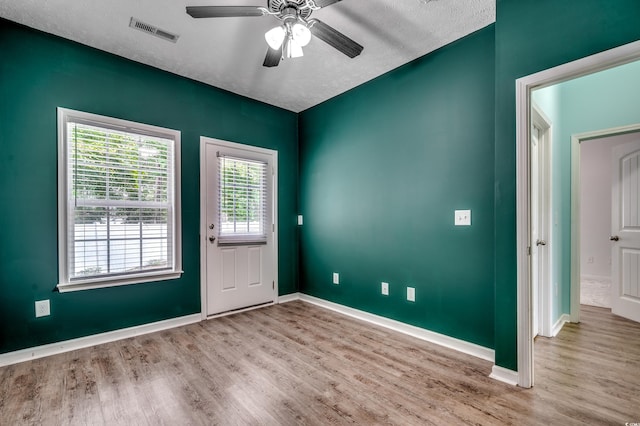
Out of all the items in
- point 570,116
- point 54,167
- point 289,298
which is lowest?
point 289,298

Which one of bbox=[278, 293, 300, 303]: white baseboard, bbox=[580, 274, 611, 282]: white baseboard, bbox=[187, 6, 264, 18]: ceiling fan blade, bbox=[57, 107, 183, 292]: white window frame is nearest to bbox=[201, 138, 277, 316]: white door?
bbox=[278, 293, 300, 303]: white baseboard

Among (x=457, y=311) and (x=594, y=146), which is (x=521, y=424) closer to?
(x=457, y=311)

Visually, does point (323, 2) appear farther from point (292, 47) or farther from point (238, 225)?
point (238, 225)

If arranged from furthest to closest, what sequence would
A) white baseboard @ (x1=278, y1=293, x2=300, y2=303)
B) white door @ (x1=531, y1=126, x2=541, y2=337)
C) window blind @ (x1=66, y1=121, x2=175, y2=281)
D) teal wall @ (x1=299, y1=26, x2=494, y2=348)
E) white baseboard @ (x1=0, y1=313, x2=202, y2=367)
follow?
white baseboard @ (x1=278, y1=293, x2=300, y2=303)
white door @ (x1=531, y1=126, x2=541, y2=337)
window blind @ (x1=66, y1=121, x2=175, y2=281)
teal wall @ (x1=299, y1=26, x2=494, y2=348)
white baseboard @ (x1=0, y1=313, x2=202, y2=367)

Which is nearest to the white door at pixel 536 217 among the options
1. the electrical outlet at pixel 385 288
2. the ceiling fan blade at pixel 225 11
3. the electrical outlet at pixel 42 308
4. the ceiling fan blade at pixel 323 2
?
the electrical outlet at pixel 385 288

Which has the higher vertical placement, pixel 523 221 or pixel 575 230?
pixel 523 221

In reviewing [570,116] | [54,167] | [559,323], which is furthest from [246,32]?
[559,323]

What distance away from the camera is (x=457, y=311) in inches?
103

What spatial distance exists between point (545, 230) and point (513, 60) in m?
1.72

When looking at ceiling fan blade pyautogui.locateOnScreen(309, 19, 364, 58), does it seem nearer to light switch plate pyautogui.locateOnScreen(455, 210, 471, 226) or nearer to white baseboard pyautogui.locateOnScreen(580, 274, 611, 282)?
light switch plate pyautogui.locateOnScreen(455, 210, 471, 226)

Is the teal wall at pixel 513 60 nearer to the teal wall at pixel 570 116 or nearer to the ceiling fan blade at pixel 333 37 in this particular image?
the teal wall at pixel 570 116

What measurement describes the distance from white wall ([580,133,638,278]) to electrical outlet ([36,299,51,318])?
7.88m

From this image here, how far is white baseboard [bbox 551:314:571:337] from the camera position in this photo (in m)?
2.91

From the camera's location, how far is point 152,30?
249 centimetres
